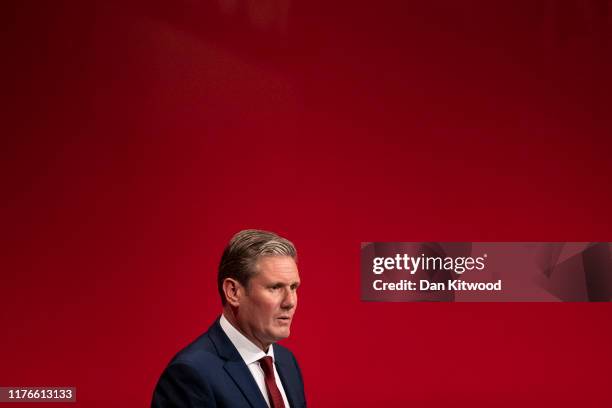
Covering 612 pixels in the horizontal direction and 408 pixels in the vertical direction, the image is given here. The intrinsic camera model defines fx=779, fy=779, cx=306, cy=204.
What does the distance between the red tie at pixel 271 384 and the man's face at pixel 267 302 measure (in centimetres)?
6

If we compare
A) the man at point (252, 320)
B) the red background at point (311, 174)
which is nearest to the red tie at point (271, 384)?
the man at point (252, 320)

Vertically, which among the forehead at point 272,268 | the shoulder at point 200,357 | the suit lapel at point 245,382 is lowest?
the suit lapel at point 245,382

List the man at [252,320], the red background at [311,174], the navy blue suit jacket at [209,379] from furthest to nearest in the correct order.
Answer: the red background at [311,174], the man at [252,320], the navy blue suit jacket at [209,379]

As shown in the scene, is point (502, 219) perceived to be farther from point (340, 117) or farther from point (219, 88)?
point (219, 88)

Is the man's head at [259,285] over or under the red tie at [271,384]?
over

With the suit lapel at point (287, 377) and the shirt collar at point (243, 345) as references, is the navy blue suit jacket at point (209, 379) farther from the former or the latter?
the suit lapel at point (287, 377)

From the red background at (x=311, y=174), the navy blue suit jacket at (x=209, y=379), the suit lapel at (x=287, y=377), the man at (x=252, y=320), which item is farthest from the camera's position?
the red background at (x=311, y=174)

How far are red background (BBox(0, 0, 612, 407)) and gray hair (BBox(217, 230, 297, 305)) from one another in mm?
1286

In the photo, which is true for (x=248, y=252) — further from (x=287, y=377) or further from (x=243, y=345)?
(x=287, y=377)

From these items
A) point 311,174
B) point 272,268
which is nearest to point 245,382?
point 272,268

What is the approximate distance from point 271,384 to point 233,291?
0.82 feet

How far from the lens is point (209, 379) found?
1.79 meters

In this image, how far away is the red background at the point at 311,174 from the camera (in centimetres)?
324

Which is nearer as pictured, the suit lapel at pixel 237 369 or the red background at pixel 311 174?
the suit lapel at pixel 237 369
